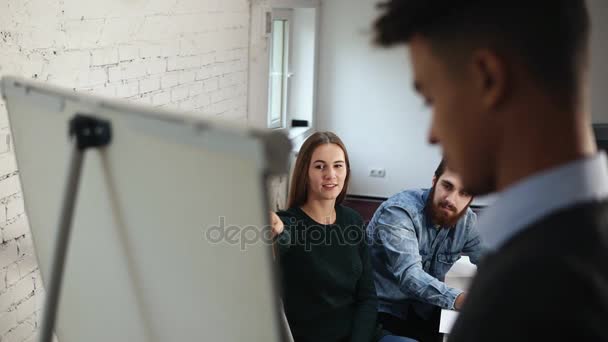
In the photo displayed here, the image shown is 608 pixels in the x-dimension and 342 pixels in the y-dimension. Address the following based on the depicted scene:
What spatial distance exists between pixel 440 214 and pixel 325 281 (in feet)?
1.85

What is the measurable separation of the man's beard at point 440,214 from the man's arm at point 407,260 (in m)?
0.09

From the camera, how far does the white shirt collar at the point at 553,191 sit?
620 millimetres

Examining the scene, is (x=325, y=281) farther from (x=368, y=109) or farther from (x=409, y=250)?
(x=368, y=109)

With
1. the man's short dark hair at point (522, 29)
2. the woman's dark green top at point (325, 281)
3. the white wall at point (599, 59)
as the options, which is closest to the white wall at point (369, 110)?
the white wall at point (599, 59)

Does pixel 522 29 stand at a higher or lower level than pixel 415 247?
higher

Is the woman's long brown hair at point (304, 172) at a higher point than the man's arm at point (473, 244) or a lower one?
higher

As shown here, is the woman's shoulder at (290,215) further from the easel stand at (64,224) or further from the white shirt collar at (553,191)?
the white shirt collar at (553,191)

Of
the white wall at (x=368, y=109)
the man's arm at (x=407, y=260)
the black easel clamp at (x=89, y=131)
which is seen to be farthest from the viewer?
the white wall at (x=368, y=109)

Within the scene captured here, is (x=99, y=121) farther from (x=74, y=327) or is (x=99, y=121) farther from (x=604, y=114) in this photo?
(x=604, y=114)

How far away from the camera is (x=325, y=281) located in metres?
2.15

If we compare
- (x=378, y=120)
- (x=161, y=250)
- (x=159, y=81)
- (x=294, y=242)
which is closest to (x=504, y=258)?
(x=161, y=250)

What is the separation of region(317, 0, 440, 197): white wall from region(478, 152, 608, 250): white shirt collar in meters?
5.85

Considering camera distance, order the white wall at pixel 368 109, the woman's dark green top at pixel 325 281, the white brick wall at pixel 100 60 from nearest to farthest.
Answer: the white brick wall at pixel 100 60 → the woman's dark green top at pixel 325 281 → the white wall at pixel 368 109

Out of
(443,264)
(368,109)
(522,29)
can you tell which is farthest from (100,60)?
(368,109)
